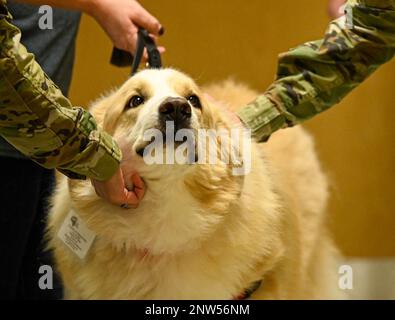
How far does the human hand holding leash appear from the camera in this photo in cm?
93

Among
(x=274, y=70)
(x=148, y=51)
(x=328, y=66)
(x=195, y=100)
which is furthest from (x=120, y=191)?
(x=274, y=70)

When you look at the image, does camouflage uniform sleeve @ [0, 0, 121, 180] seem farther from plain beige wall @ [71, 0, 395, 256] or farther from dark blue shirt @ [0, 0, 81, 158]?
plain beige wall @ [71, 0, 395, 256]

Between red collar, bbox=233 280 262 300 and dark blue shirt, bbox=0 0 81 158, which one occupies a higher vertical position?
dark blue shirt, bbox=0 0 81 158

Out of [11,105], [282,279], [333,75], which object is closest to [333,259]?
[282,279]

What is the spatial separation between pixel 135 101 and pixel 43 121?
311 mm

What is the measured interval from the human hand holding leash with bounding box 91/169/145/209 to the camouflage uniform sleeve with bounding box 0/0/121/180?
4 cm

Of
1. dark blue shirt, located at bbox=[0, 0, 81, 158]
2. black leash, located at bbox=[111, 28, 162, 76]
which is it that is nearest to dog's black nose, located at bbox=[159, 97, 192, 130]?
black leash, located at bbox=[111, 28, 162, 76]

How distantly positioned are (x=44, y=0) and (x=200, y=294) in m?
0.56

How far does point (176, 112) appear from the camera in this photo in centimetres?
96

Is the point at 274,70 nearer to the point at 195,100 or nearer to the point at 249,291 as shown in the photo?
the point at 195,100

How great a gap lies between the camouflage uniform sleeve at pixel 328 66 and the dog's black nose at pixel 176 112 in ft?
0.80

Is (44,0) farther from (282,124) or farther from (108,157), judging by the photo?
(282,124)

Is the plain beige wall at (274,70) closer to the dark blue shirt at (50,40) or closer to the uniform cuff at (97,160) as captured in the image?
the dark blue shirt at (50,40)

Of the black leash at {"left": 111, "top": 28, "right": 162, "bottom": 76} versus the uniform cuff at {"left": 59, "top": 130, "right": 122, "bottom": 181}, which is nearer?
the uniform cuff at {"left": 59, "top": 130, "right": 122, "bottom": 181}
